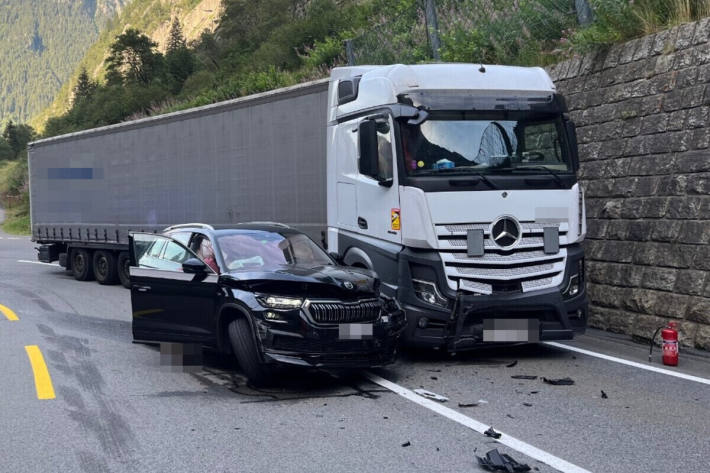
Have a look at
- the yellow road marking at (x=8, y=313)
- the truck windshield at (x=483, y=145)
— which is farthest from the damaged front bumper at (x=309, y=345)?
the yellow road marking at (x=8, y=313)

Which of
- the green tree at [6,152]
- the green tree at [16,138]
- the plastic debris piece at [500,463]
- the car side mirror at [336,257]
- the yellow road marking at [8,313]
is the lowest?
the yellow road marking at [8,313]

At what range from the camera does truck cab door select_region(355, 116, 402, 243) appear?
8.05 meters

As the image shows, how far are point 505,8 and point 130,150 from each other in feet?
27.2

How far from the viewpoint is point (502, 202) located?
7875 mm

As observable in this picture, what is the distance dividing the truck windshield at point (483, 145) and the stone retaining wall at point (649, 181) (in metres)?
1.85

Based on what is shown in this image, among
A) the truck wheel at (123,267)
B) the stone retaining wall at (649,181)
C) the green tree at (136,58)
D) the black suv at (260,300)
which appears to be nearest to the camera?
the black suv at (260,300)

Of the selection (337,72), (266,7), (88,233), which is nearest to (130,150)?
(88,233)

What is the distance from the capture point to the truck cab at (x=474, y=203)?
7809 millimetres

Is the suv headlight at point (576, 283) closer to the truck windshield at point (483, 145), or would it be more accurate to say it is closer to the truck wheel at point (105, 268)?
the truck windshield at point (483, 145)

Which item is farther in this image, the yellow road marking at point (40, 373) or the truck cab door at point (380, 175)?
the truck cab door at point (380, 175)

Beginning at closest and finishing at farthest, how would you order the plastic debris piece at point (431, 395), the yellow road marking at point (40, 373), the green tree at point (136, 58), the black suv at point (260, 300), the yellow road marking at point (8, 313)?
the plastic debris piece at point (431, 395) → the black suv at point (260, 300) → the yellow road marking at point (40, 373) → the yellow road marking at point (8, 313) → the green tree at point (136, 58)

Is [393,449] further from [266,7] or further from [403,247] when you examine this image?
[266,7]

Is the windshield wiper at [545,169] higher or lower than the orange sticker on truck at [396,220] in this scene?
higher

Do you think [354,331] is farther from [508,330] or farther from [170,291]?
[170,291]
